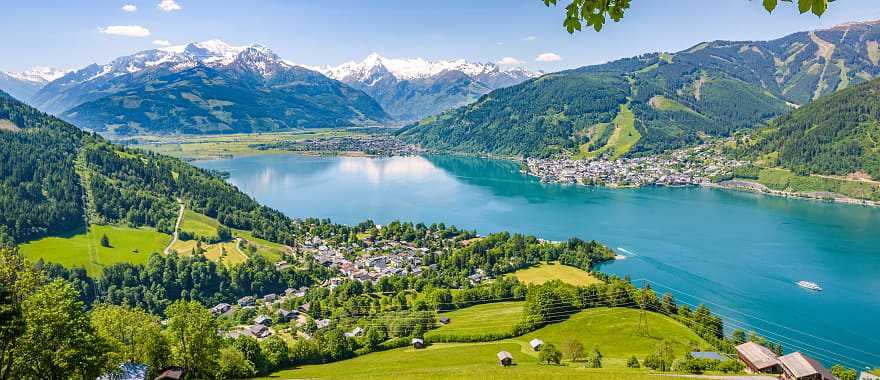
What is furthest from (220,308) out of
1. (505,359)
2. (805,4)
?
(805,4)

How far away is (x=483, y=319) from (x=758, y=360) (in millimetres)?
25232

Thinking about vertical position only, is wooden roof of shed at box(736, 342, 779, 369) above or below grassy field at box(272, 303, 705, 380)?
above

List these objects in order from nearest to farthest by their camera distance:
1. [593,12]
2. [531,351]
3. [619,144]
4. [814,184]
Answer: [593,12] → [531,351] → [814,184] → [619,144]

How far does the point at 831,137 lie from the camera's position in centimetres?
13512

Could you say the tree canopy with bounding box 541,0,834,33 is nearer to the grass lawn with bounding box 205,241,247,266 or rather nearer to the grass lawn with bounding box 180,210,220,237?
the grass lawn with bounding box 205,241,247,266

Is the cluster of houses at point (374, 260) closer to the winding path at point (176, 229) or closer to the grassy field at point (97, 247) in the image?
the winding path at point (176, 229)

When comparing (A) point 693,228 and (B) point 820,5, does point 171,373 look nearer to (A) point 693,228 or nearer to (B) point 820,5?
(B) point 820,5

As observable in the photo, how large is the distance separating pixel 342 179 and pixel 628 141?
112 meters

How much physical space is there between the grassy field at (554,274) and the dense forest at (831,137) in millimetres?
97808

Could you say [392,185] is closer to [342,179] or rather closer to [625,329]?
[342,179]

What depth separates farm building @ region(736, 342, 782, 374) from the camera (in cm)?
2744

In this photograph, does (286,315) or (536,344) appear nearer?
(536,344)

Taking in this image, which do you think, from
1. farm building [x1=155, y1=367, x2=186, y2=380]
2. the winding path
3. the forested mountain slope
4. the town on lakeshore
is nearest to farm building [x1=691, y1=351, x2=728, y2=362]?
the town on lakeshore

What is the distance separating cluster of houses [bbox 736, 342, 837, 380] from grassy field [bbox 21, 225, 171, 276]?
226 ft
